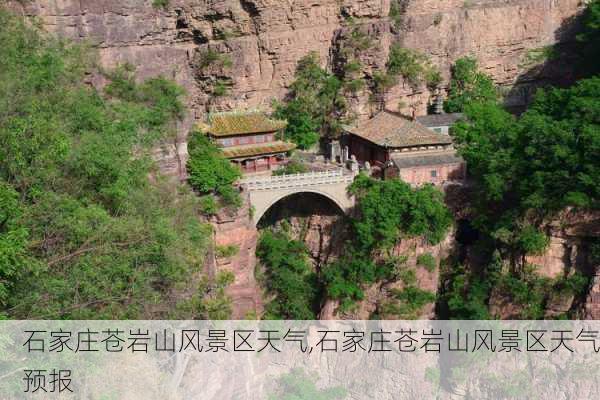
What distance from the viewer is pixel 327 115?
114 feet

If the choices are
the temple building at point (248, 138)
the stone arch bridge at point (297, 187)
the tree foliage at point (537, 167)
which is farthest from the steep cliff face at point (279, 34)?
the tree foliage at point (537, 167)

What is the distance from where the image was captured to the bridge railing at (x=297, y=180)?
91.0 feet

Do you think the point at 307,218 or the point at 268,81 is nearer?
the point at 307,218

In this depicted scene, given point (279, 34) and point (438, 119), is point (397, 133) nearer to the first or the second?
point (438, 119)

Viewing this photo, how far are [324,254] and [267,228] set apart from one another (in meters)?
3.07

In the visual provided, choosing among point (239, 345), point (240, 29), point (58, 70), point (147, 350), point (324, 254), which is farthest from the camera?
point (240, 29)

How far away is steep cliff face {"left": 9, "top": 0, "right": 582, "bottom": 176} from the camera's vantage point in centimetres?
3167

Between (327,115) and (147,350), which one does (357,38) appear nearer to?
(327,115)

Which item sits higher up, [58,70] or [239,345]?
[58,70]

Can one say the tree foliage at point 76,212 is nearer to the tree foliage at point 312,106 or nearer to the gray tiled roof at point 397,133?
the gray tiled roof at point 397,133

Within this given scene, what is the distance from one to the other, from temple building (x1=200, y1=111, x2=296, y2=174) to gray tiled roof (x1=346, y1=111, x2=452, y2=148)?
425cm

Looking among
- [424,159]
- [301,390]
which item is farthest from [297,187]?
[301,390]

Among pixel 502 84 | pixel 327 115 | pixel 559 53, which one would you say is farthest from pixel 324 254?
pixel 559 53

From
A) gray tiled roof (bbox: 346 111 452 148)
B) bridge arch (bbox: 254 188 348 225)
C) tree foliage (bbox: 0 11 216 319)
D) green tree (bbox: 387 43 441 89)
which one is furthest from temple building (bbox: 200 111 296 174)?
green tree (bbox: 387 43 441 89)
